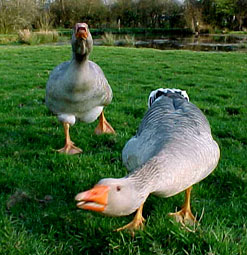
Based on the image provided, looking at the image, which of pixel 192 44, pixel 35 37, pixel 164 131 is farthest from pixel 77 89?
pixel 192 44

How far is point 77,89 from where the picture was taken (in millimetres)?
4520

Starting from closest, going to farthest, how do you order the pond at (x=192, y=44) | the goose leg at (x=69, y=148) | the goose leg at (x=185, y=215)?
the goose leg at (x=185, y=215) < the goose leg at (x=69, y=148) < the pond at (x=192, y=44)

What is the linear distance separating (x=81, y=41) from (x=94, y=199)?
3.09m

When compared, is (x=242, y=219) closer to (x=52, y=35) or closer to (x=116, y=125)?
(x=116, y=125)

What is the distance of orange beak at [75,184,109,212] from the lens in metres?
1.55

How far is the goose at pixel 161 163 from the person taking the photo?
5.45 feet

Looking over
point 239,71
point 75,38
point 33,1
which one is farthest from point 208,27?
point 75,38

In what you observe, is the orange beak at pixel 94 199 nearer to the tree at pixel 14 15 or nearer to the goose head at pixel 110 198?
the goose head at pixel 110 198

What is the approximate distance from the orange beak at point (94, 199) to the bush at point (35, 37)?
2478 centimetres

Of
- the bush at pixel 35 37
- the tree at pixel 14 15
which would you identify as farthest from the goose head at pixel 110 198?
the tree at pixel 14 15

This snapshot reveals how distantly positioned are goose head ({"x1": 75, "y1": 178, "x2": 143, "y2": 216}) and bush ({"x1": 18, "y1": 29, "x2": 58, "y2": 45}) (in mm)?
24681

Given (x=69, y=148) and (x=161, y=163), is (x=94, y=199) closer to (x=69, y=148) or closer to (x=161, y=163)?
(x=161, y=163)

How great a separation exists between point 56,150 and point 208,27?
43.3 metres

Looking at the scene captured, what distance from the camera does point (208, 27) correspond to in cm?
4344
